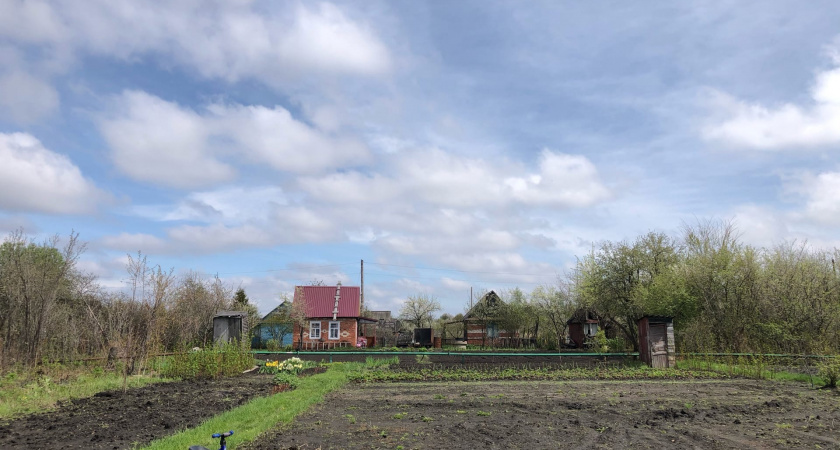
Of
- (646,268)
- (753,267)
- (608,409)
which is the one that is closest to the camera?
(608,409)

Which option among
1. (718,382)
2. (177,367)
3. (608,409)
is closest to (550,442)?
(608,409)

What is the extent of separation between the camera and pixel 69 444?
7.39 m

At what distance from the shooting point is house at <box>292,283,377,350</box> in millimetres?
39875

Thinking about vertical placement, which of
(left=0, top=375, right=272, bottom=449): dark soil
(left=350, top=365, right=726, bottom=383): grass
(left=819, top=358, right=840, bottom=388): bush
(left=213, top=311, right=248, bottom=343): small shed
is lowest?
(left=350, top=365, right=726, bottom=383): grass

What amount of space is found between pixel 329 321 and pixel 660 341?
86.2ft

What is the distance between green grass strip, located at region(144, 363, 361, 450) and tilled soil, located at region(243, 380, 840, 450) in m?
0.31

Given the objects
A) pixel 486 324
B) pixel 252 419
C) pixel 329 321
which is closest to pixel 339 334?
pixel 329 321

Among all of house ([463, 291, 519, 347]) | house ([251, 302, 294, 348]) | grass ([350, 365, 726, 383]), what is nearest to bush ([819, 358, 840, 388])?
grass ([350, 365, 726, 383])

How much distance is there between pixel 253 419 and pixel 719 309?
19.6 meters

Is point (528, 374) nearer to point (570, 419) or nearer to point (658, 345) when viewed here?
point (658, 345)

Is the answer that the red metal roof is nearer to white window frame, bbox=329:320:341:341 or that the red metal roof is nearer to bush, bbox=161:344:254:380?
white window frame, bbox=329:320:341:341

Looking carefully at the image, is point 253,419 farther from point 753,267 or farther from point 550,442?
point 753,267

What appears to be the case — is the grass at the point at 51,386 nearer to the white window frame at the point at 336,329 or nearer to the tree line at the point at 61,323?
the tree line at the point at 61,323

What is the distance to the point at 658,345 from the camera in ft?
63.5
